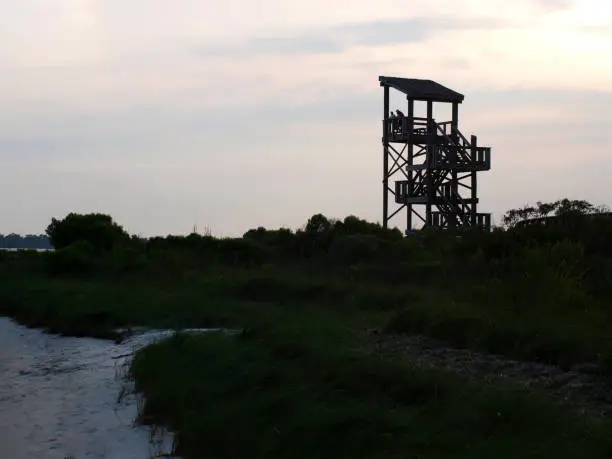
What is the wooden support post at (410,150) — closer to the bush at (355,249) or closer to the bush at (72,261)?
the bush at (355,249)

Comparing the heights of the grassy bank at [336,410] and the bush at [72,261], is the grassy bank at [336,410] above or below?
below

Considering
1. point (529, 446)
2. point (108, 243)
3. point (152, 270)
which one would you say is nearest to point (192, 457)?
point (529, 446)

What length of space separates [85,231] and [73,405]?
2942 centimetres

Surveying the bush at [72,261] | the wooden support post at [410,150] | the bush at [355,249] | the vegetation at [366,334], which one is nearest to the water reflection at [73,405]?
the vegetation at [366,334]

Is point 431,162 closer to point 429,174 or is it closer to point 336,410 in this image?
point 429,174

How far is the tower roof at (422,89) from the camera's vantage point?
30.4 m

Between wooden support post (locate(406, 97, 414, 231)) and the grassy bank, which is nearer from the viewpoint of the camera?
the grassy bank

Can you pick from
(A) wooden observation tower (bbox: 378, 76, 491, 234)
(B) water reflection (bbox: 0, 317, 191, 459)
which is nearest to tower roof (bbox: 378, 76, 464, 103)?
(A) wooden observation tower (bbox: 378, 76, 491, 234)

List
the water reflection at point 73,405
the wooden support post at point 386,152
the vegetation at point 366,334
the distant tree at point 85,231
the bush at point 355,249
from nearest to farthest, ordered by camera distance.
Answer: the vegetation at point 366,334 → the water reflection at point 73,405 → the bush at point 355,249 → the wooden support post at point 386,152 → the distant tree at point 85,231

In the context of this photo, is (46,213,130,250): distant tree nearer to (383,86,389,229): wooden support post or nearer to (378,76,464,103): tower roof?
(383,86,389,229): wooden support post

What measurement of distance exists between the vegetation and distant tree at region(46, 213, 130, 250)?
1239cm

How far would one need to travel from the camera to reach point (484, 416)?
263 inches

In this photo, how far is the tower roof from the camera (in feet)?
99.9

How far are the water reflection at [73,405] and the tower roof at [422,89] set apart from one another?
1762cm
